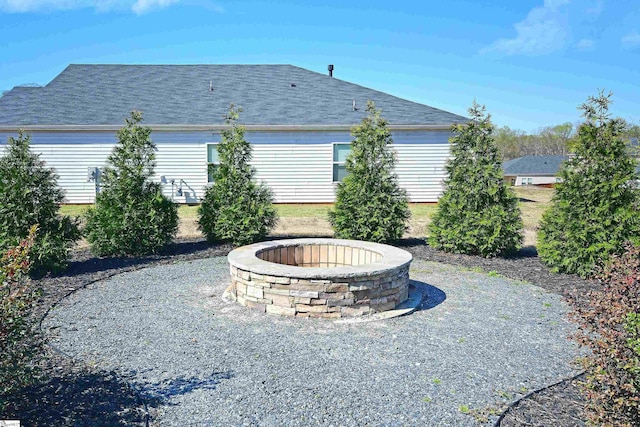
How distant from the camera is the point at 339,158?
16781mm

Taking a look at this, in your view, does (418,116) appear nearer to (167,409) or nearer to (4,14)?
(167,409)

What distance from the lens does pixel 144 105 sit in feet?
55.5

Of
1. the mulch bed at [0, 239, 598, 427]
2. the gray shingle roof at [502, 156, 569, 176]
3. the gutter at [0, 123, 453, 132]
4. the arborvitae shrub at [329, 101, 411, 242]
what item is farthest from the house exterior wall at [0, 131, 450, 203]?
the gray shingle roof at [502, 156, 569, 176]

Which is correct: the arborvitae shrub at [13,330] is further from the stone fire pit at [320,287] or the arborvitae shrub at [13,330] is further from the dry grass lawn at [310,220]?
the dry grass lawn at [310,220]

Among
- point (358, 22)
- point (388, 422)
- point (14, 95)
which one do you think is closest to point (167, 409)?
point (388, 422)

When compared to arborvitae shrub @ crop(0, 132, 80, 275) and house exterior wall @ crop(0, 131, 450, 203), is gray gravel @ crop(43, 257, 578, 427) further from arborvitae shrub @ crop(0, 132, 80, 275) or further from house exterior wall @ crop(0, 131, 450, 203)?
house exterior wall @ crop(0, 131, 450, 203)

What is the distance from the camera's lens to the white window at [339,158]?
16609 millimetres

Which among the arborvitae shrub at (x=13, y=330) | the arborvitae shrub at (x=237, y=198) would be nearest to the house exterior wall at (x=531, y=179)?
the arborvitae shrub at (x=237, y=198)

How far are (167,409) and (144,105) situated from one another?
15.8 m

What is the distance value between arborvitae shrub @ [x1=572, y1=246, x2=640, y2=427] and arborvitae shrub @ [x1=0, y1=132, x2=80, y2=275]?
25.3ft

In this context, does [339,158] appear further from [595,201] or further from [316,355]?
[316,355]

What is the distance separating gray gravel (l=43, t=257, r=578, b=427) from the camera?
3416mm

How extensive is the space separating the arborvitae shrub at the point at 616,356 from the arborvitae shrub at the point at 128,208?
26.7 feet

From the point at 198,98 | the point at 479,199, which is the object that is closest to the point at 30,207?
the point at 479,199
